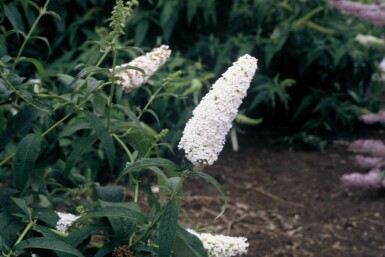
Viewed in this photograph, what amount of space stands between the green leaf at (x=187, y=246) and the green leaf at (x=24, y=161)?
19.7 inches

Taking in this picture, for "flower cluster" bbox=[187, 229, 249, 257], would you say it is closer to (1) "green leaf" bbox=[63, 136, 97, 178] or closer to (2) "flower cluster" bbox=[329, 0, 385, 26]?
(1) "green leaf" bbox=[63, 136, 97, 178]

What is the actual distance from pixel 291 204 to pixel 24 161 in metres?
2.09

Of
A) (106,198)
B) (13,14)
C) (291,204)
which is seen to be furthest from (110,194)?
(291,204)

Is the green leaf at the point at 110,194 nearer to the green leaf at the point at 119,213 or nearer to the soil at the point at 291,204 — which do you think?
the green leaf at the point at 119,213

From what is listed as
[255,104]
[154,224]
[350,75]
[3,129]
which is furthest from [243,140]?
[154,224]

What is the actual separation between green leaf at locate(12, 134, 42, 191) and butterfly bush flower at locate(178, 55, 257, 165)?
0.57m

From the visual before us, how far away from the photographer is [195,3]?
450 centimetres

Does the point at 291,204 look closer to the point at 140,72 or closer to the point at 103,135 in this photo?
the point at 140,72

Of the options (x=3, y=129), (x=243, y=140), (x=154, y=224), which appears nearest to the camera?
(x=154, y=224)

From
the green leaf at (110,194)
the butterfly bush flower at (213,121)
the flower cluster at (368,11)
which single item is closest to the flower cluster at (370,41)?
Answer: the flower cluster at (368,11)

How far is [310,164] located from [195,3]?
4.10ft

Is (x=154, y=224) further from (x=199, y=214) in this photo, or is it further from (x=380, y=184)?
(x=380, y=184)

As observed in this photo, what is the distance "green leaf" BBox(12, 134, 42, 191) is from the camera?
2068mm

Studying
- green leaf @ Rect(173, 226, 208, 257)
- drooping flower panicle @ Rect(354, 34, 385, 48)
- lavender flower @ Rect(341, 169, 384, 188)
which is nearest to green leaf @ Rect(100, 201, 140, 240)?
green leaf @ Rect(173, 226, 208, 257)
